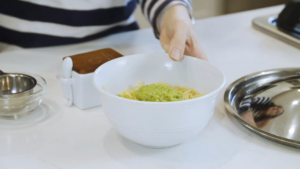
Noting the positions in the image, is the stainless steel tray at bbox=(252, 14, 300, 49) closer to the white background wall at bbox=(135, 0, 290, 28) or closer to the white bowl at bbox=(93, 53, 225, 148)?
the white bowl at bbox=(93, 53, 225, 148)

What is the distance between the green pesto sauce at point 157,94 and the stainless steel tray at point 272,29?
2.08ft

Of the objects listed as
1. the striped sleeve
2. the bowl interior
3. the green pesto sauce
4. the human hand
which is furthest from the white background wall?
the green pesto sauce

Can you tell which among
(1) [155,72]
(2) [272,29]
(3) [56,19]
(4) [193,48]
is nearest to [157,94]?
(1) [155,72]

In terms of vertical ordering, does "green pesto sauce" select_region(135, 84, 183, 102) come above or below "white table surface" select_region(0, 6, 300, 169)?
above

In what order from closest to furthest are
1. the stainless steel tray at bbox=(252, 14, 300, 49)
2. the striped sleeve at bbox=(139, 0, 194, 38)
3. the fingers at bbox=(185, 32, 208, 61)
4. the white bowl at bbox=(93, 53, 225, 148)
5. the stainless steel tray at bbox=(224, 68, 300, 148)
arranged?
1. the white bowl at bbox=(93, 53, 225, 148)
2. the stainless steel tray at bbox=(224, 68, 300, 148)
3. the fingers at bbox=(185, 32, 208, 61)
4. the striped sleeve at bbox=(139, 0, 194, 38)
5. the stainless steel tray at bbox=(252, 14, 300, 49)

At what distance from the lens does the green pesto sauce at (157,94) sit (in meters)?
0.57

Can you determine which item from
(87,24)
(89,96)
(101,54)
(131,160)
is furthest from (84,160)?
(87,24)

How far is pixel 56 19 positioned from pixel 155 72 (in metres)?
0.49

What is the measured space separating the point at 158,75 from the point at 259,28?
66cm

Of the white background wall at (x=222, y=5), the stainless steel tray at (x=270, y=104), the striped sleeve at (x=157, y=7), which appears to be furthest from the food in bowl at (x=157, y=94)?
the white background wall at (x=222, y=5)

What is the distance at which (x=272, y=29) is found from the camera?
116 cm

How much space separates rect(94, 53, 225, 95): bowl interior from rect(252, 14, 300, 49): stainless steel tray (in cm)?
54

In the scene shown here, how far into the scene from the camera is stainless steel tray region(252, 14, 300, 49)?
1.07m

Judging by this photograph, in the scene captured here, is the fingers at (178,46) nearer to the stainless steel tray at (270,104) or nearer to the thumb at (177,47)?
the thumb at (177,47)
